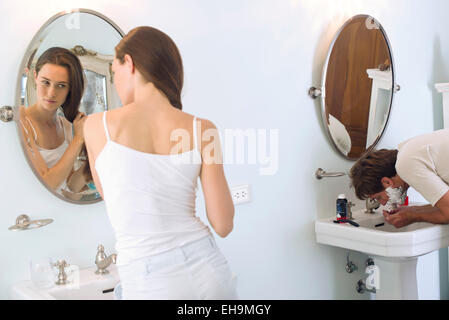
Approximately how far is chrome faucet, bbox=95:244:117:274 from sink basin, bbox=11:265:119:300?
22 mm

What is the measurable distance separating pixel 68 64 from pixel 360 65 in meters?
1.61

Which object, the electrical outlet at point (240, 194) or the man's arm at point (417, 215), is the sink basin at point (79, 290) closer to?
the electrical outlet at point (240, 194)

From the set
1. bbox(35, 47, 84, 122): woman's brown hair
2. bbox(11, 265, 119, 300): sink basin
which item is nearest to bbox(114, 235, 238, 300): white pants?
bbox(11, 265, 119, 300): sink basin

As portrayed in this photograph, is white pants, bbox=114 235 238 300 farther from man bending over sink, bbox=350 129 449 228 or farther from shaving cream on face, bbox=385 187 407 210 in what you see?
shaving cream on face, bbox=385 187 407 210

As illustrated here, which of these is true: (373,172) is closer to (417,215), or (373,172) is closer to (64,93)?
(417,215)

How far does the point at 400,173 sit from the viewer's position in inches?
88.7

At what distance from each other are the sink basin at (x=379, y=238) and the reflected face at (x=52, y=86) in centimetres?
137

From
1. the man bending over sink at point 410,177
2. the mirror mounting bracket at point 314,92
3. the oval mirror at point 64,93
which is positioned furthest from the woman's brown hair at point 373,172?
the oval mirror at point 64,93

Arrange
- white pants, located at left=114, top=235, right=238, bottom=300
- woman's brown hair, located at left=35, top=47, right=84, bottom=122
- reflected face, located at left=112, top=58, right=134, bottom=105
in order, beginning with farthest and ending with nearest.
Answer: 1. woman's brown hair, located at left=35, top=47, right=84, bottom=122
2. reflected face, located at left=112, top=58, right=134, bottom=105
3. white pants, located at left=114, top=235, right=238, bottom=300

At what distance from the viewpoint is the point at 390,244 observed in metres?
2.16

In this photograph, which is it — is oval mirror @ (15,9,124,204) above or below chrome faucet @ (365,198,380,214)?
above

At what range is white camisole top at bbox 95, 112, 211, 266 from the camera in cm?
121

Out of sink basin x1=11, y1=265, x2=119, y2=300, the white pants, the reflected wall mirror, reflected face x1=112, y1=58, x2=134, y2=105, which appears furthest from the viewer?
the reflected wall mirror
